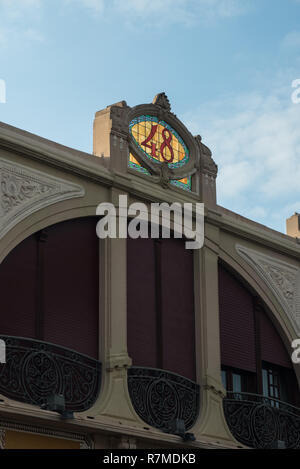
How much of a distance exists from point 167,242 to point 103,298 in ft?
7.70

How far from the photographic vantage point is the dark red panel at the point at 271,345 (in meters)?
22.4

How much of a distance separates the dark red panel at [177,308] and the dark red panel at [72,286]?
5.52 feet

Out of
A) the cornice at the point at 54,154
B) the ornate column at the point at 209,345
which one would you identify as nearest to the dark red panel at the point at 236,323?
the ornate column at the point at 209,345

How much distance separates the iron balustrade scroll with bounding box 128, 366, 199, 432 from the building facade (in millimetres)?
24

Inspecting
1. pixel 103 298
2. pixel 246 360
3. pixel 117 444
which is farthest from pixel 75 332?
pixel 246 360

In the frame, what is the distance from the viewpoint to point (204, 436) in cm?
1959

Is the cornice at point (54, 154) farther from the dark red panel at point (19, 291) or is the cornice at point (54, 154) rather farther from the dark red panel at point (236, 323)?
the dark red panel at point (236, 323)

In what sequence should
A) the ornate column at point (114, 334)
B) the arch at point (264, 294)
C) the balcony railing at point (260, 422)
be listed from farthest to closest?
the arch at point (264, 294) < the balcony railing at point (260, 422) < the ornate column at point (114, 334)

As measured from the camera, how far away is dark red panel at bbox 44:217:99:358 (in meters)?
18.5

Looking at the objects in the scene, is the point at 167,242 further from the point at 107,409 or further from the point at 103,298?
the point at 107,409

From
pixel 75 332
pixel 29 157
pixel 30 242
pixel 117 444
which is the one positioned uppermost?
pixel 29 157

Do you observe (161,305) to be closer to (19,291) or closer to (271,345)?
(19,291)

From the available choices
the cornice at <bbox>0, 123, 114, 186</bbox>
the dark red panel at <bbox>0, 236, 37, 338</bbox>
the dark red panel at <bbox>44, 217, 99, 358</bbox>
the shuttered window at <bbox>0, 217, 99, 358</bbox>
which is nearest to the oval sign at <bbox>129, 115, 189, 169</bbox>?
the cornice at <bbox>0, 123, 114, 186</bbox>

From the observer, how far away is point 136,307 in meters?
19.9
